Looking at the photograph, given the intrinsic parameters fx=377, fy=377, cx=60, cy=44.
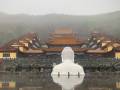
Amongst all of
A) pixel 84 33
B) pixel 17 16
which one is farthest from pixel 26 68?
pixel 17 16

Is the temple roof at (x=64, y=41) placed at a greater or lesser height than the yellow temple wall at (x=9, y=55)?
greater

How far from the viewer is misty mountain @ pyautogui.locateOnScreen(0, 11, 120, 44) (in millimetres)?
89188

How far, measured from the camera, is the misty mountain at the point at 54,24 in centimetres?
8919

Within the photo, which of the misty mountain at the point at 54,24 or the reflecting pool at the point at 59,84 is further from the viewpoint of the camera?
the misty mountain at the point at 54,24

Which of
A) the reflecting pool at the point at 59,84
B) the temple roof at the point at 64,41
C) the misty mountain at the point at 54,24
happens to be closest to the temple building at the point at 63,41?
the temple roof at the point at 64,41

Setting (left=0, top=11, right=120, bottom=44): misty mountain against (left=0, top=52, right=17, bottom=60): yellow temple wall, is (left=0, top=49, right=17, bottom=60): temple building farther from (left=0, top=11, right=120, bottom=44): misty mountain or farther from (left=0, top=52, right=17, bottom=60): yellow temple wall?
(left=0, top=11, right=120, bottom=44): misty mountain

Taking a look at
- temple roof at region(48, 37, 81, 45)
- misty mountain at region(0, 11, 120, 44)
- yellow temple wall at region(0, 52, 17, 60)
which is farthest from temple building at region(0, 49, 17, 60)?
misty mountain at region(0, 11, 120, 44)

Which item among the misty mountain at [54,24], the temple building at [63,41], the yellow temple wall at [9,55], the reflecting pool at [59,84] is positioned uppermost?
the misty mountain at [54,24]

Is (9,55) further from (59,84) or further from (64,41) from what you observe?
(59,84)

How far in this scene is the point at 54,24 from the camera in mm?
102062

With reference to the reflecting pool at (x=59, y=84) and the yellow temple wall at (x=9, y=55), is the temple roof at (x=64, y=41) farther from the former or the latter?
the reflecting pool at (x=59, y=84)

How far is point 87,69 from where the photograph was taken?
38.9m

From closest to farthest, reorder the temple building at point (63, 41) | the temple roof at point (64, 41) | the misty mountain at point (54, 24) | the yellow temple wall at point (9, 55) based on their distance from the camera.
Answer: the yellow temple wall at point (9, 55), the temple building at point (63, 41), the temple roof at point (64, 41), the misty mountain at point (54, 24)

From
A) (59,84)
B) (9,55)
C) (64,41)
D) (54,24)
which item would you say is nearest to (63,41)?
(64,41)
